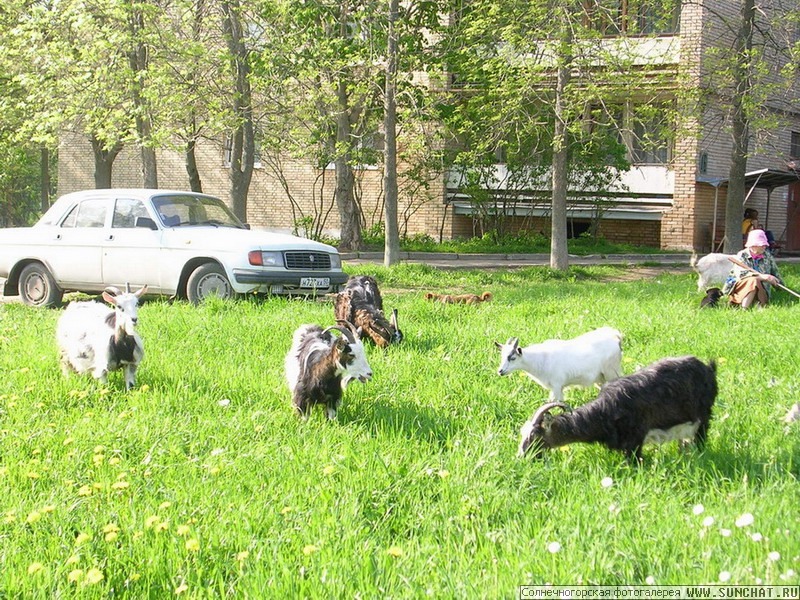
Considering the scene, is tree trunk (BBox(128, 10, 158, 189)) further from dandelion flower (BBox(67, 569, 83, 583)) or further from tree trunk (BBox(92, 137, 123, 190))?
dandelion flower (BBox(67, 569, 83, 583))

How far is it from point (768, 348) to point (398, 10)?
1023 centimetres

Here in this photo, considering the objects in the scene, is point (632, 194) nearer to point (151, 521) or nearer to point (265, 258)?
point (265, 258)

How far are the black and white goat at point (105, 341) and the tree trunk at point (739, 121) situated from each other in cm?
1185

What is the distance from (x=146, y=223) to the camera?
12359 millimetres

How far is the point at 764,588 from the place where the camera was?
10.6ft

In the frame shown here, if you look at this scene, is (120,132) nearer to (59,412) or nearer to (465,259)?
(465,259)

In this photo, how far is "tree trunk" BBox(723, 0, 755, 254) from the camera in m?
15.6

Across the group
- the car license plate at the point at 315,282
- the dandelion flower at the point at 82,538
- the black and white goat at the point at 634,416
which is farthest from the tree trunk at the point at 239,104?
the dandelion flower at the point at 82,538

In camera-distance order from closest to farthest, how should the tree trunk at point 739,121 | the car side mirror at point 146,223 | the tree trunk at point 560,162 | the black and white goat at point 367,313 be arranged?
the black and white goat at point 367,313
the car side mirror at point 146,223
the tree trunk at point 560,162
the tree trunk at point 739,121

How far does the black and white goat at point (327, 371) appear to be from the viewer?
19.2 ft

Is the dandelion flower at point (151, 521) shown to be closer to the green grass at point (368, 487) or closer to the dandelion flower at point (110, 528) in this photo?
the green grass at point (368, 487)

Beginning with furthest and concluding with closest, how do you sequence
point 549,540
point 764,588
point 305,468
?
point 305,468, point 549,540, point 764,588

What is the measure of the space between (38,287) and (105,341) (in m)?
7.01

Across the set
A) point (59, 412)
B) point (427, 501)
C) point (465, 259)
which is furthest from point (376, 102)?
point (427, 501)
